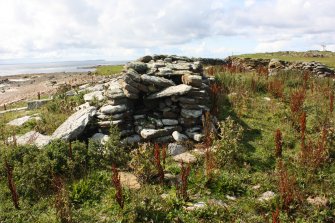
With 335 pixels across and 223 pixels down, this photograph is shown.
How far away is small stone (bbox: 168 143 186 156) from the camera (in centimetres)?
1128

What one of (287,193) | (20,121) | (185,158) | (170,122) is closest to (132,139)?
(170,122)

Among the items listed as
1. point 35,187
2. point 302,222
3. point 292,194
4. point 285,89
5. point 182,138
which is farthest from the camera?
point 285,89

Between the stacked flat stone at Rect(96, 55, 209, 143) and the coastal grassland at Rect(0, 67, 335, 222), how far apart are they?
111 cm

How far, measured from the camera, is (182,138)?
11945mm

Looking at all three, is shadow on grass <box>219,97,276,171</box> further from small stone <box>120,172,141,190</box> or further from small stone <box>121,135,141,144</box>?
small stone <box>121,135,141,144</box>

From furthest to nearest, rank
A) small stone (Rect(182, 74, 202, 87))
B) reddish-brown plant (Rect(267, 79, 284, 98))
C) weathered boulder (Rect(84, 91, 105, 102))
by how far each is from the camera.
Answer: reddish-brown plant (Rect(267, 79, 284, 98))
weathered boulder (Rect(84, 91, 105, 102))
small stone (Rect(182, 74, 202, 87))

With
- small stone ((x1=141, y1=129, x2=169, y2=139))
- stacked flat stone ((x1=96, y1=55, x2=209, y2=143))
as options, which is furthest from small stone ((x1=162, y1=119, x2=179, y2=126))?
small stone ((x1=141, y1=129, x2=169, y2=139))

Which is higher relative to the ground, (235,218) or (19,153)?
(19,153)

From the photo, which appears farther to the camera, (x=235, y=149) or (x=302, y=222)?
(x=235, y=149)

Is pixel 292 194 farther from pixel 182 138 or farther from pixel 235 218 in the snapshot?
pixel 182 138

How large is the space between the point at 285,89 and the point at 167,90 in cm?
806

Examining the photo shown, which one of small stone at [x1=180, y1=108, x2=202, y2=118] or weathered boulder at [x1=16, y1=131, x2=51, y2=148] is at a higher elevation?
small stone at [x1=180, y1=108, x2=202, y2=118]

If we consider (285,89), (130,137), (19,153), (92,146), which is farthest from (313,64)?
(19,153)

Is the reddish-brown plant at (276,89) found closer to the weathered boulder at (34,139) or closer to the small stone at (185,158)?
the small stone at (185,158)
